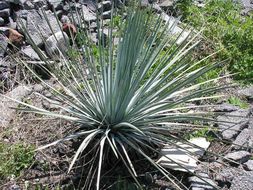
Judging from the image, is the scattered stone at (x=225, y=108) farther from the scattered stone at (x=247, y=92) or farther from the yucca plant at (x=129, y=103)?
the yucca plant at (x=129, y=103)

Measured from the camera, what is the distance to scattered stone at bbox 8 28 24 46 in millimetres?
4051

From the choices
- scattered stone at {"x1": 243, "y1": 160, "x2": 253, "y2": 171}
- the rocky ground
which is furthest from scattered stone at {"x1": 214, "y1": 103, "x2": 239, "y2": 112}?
scattered stone at {"x1": 243, "y1": 160, "x2": 253, "y2": 171}

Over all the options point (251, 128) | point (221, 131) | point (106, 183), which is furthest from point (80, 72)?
point (251, 128)

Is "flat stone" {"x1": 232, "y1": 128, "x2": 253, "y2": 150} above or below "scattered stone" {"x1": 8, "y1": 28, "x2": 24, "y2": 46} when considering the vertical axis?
above

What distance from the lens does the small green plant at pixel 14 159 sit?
2977 mm

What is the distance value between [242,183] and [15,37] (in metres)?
2.24

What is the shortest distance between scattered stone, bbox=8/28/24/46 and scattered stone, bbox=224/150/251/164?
200cm

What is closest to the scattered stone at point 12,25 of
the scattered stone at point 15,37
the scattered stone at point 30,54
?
the scattered stone at point 15,37

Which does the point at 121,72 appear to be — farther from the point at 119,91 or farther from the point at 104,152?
the point at 104,152

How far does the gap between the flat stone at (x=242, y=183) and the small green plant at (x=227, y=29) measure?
1.25 metres

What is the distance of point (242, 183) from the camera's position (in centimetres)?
292

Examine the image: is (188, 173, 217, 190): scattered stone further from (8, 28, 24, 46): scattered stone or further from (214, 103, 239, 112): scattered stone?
(8, 28, 24, 46): scattered stone

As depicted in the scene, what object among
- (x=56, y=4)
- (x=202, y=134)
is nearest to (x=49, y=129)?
(x=202, y=134)

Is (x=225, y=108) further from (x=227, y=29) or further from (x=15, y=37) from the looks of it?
(x=15, y=37)
